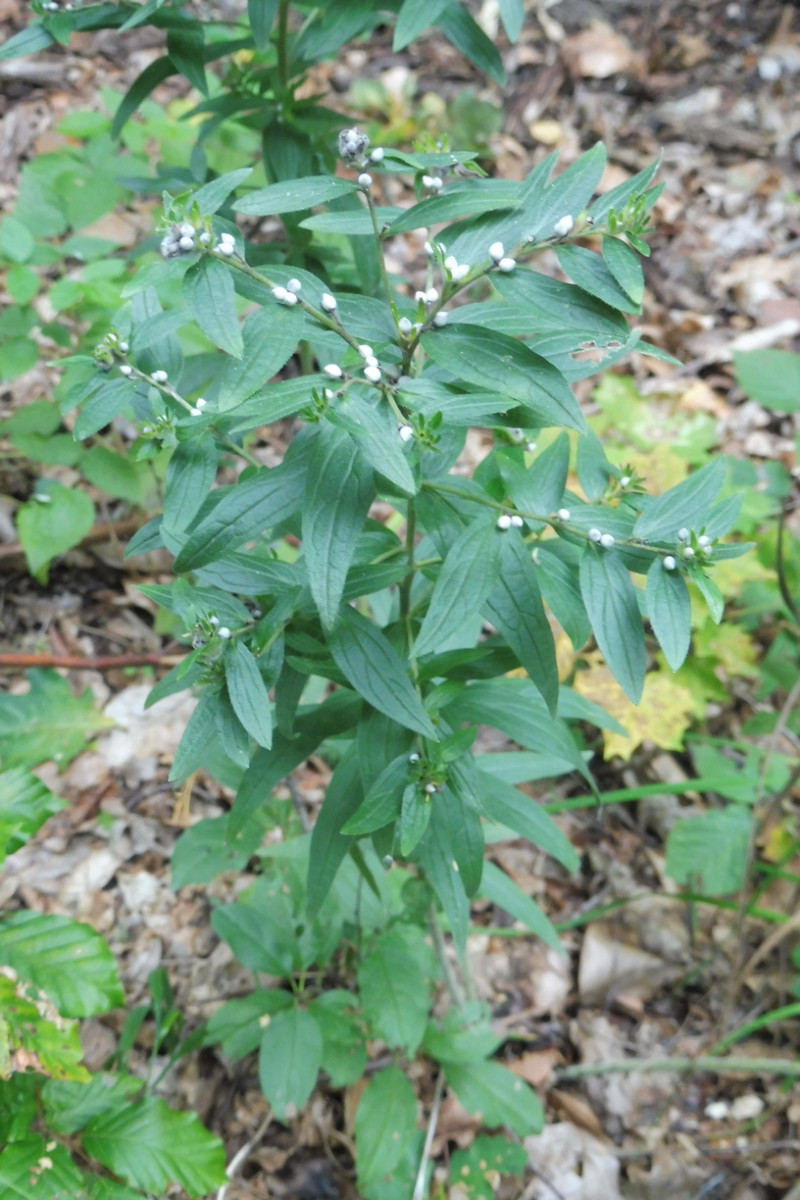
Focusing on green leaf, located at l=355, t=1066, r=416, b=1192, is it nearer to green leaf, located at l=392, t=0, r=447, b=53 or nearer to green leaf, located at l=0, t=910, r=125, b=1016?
green leaf, located at l=0, t=910, r=125, b=1016

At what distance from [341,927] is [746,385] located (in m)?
2.23

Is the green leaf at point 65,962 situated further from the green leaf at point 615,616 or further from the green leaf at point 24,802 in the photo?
the green leaf at point 615,616

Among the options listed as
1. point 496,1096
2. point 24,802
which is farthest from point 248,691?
point 496,1096

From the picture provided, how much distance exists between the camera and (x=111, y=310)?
2861 mm

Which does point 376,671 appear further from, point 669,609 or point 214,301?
point 214,301

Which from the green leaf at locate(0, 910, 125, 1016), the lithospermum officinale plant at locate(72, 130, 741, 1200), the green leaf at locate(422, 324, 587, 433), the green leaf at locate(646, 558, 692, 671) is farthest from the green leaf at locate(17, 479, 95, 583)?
the green leaf at locate(646, 558, 692, 671)

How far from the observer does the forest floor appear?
2.38m

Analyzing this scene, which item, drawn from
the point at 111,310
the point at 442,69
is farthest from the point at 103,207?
the point at 442,69

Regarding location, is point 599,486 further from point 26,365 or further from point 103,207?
point 103,207

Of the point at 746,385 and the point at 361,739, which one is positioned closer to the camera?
the point at 361,739

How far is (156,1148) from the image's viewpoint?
189cm

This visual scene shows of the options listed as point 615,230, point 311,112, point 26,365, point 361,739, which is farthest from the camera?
point 26,365

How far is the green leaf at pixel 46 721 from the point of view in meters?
2.68

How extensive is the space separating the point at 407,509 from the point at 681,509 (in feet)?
1.48
